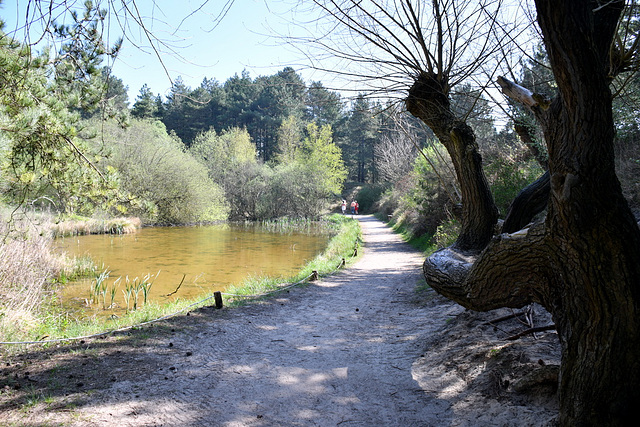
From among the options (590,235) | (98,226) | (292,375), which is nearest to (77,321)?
(292,375)

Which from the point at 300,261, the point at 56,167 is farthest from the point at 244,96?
the point at 56,167

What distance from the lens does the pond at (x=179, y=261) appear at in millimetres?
9773

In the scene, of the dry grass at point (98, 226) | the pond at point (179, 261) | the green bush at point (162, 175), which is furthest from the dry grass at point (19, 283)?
the green bush at point (162, 175)

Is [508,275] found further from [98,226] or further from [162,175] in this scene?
[162,175]

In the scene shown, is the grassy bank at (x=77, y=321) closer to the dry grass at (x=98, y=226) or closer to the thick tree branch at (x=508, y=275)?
the thick tree branch at (x=508, y=275)

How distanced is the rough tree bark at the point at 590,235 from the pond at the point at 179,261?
7.87 m

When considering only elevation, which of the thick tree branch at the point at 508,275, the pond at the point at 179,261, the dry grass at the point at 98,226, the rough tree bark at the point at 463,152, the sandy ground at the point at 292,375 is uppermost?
the rough tree bark at the point at 463,152

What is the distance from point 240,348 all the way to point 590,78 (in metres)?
4.26

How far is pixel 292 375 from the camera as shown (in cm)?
386

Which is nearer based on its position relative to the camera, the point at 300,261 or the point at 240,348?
the point at 240,348

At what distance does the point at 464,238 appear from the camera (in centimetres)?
455

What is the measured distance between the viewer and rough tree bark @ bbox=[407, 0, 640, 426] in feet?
6.36

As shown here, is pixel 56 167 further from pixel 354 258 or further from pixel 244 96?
pixel 244 96

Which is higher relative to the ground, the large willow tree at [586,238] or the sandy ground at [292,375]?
the large willow tree at [586,238]
